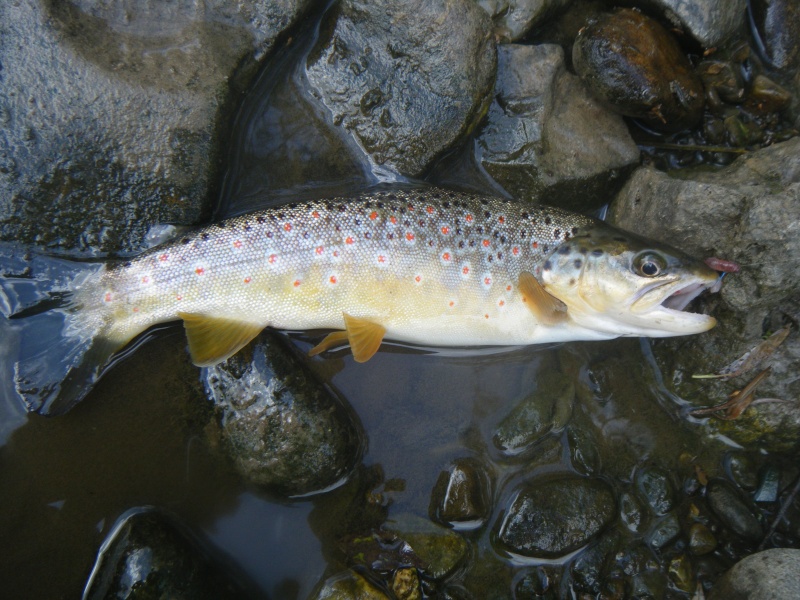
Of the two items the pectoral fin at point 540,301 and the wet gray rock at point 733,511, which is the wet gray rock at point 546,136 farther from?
the wet gray rock at point 733,511

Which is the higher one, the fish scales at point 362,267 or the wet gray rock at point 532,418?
the fish scales at point 362,267

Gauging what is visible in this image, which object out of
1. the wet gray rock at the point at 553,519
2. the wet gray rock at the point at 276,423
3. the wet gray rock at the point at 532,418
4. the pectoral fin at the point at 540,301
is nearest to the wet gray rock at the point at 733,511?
Answer: the wet gray rock at the point at 553,519

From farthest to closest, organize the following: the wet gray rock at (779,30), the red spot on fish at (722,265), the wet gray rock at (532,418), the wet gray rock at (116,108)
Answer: the wet gray rock at (779,30), the wet gray rock at (532,418), the red spot on fish at (722,265), the wet gray rock at (116,108)

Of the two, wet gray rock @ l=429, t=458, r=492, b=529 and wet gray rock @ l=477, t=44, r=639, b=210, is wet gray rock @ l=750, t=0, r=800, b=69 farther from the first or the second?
wet gray rock @ l=429, t=458, r=492, b=529

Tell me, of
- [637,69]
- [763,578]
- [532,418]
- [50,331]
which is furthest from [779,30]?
[50,331]

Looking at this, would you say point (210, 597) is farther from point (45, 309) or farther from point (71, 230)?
point (71, 230)

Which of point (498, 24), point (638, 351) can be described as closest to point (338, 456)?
point (638, 351)
